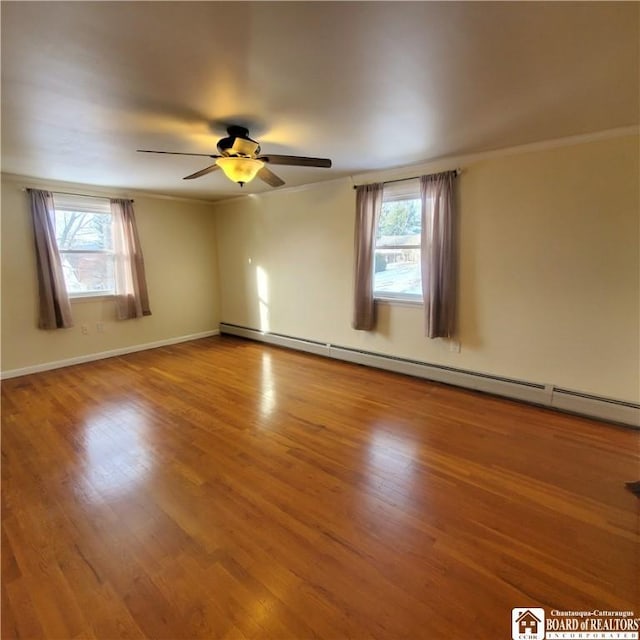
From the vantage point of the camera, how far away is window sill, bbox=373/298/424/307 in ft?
12.6

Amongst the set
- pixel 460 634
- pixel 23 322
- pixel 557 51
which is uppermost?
pixel 557 51

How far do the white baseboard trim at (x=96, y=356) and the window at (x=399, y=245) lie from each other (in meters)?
3.42

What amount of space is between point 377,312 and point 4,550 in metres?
3.56

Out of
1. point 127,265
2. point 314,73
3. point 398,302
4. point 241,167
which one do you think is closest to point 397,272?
point 398,302

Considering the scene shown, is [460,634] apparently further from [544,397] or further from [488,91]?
[488,91]

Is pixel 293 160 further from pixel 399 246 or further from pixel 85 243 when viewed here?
pixel 85 243

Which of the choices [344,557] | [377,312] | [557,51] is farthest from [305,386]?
[557,51]

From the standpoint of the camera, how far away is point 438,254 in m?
3.48

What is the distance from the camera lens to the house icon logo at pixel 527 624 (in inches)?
50.8

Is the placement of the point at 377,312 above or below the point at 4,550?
above

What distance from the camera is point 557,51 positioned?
62.8 inches

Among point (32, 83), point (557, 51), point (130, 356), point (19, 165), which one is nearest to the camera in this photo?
point (557, 51)

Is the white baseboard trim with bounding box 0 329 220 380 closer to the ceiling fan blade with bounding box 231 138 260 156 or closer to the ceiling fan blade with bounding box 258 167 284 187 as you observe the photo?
the ceiling fan blade with bounding box 258 167 284 187

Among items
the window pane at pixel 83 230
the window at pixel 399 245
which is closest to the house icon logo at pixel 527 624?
the window at pixel 399 245
